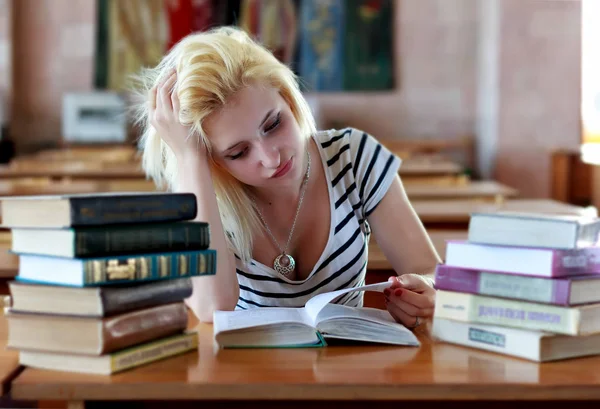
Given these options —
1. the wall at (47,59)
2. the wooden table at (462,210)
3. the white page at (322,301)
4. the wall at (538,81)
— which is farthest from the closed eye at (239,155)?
the wall at (47,59)

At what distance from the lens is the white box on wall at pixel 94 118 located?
24.4ft

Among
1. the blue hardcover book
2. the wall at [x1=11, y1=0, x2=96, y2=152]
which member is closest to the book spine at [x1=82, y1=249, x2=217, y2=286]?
the blue hardcover book

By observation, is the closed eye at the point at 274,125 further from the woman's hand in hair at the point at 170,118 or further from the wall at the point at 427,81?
the wall at the point at 427,81

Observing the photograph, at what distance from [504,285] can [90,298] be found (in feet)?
1.80

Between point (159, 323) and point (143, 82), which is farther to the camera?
point (143, 82)

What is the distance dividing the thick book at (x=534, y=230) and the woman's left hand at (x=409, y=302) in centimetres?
20

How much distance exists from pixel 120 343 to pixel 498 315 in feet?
1.67

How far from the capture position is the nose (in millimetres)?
1449

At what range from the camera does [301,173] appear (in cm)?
166

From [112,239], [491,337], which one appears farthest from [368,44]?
[112,239]

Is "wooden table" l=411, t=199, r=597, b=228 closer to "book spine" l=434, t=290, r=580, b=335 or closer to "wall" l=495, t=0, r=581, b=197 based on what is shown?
"book spine" l=434, t=290, r=580, b=335

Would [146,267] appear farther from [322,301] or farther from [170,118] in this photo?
[170,118]

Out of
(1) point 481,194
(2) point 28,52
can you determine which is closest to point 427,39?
(2) point 28,52

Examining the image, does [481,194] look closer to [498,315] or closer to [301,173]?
[301,173]
